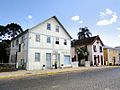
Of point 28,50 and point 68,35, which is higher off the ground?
point 68,35

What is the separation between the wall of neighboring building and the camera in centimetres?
2747

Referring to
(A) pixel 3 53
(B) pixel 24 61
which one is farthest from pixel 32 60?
(A) pixel 3 53

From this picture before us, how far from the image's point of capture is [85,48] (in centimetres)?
4475

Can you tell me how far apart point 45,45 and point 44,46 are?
30 centimetres

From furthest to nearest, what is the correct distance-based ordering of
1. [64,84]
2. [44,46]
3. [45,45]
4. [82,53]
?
[82,53], [45,45], [44,46], [64,84]

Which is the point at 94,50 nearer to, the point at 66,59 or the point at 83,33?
the point at 66,59

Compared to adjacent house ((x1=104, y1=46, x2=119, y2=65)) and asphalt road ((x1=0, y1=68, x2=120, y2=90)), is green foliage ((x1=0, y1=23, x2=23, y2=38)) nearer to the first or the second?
adjacent house ((x1=104, y1=46, x2=119, y2=65))

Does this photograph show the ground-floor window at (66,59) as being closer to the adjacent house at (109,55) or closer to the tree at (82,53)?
the tree at (82,53)

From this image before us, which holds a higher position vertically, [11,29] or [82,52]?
[11,29]

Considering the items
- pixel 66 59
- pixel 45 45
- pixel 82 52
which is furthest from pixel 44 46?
pixel 82 52

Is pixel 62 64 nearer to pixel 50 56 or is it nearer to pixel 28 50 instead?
pixel 50 56

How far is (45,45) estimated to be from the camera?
29.4 metres

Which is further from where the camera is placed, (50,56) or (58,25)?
(58,25)

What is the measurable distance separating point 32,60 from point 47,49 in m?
3.78
